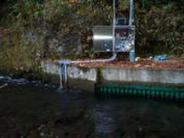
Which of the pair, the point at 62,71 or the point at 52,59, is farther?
the point at 52,59

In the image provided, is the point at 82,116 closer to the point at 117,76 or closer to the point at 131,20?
the point at 117,76

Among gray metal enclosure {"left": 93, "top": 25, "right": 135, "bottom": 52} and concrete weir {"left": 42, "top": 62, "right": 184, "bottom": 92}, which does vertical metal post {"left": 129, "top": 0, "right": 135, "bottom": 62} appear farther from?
concrete weir {"left": 42, "top": 62, "right": 184, "bottom": 92}

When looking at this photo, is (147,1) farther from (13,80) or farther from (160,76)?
(13,80)

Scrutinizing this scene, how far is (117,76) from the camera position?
16.4 metres

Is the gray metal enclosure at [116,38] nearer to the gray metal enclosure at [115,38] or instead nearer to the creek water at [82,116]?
the gray metal enclosure at [115,38]

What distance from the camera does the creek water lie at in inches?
491

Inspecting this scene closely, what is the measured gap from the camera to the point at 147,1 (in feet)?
62.3

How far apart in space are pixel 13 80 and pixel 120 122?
254 inches

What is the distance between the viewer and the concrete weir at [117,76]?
51.8 feet

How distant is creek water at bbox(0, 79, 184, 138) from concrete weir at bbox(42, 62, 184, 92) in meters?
0.46

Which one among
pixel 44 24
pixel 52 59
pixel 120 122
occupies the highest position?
pixel 44 24

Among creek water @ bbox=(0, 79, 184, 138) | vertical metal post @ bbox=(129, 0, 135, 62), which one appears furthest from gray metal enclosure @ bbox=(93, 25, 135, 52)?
creek water @ bbox=(0, 79, 184, 138)

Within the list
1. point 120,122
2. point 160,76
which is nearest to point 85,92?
point 160,76

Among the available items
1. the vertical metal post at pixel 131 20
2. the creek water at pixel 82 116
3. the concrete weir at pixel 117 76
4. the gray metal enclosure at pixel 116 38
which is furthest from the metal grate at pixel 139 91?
the gray metal enclosure at pixel 116 38
